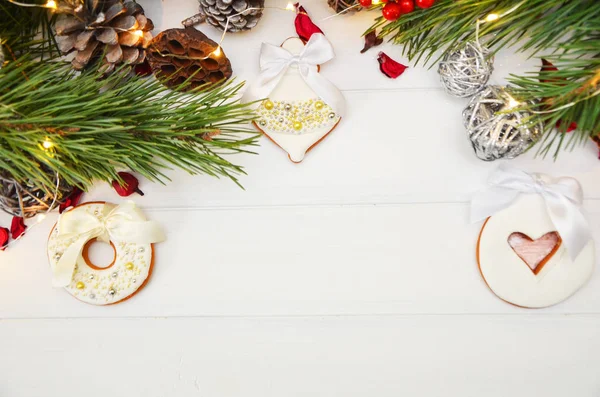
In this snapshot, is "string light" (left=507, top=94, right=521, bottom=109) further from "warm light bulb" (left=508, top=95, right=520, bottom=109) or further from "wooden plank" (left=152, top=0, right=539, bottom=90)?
"wooden plank" (left=152, top=0, right=539, bottom=90)

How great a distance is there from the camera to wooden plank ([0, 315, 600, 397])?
3.11 ft

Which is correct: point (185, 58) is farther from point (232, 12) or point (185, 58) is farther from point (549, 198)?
point (549, 198)

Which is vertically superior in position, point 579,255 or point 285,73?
point 285,73

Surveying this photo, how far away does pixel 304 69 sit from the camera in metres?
0.98

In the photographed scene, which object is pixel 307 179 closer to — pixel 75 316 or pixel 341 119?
pixel 341 119

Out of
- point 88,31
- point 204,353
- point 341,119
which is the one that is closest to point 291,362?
point 204,353

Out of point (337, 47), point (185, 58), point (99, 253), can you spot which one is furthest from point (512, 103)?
point (99, 253)

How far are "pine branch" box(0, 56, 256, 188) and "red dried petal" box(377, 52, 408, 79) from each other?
0.33m

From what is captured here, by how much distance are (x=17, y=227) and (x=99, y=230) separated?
20 cm

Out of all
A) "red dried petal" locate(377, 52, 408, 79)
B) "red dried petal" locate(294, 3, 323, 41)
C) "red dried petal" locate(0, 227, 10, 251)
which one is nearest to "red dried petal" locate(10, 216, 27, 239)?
"red dried petal" locate(0, 227, 10, 251)

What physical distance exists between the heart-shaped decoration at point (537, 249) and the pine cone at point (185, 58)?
0.66m

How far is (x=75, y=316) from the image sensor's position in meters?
1.01

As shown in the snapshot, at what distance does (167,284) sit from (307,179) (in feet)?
1.17

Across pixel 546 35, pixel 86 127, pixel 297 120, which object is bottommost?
pixel 297 120
